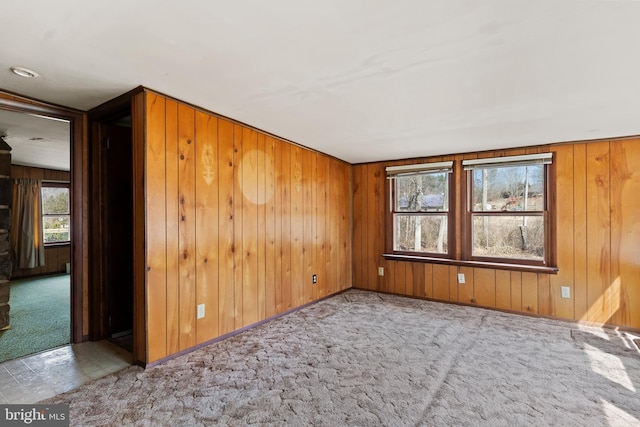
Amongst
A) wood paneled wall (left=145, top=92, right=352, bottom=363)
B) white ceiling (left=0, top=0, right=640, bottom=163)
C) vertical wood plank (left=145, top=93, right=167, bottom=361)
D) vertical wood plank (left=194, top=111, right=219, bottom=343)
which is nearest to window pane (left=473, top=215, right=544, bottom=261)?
white ceiling (left=0, top=0, right=640, bottom=163)

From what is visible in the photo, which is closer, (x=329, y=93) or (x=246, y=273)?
(x=329, y=93)

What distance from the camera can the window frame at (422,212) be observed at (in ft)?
14.4

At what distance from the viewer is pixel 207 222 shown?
2840 millimetres

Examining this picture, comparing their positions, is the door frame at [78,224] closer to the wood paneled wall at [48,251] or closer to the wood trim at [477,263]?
the wood trim at [477,263]

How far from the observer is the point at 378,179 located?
5.01m

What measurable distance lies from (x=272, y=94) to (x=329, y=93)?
44 centimetres

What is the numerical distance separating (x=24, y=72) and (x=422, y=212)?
4.44 meters

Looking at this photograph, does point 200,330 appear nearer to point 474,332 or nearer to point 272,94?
point 272,94

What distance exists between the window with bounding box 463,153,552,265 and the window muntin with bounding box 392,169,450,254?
36 centimetres

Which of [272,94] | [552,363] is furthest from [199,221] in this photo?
[552,363]

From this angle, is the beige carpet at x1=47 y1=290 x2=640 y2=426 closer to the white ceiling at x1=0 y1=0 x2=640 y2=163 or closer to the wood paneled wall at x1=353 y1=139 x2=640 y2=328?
the wood paneled wall at x1=353 y1=139 x2=640 y2=328

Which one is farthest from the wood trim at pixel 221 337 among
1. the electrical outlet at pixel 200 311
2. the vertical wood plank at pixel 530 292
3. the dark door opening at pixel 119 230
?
the vertical wood plank at pixel 530 292

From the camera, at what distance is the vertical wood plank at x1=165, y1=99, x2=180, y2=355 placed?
252 cm

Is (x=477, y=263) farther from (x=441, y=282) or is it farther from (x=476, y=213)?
(x=476, y=213)
